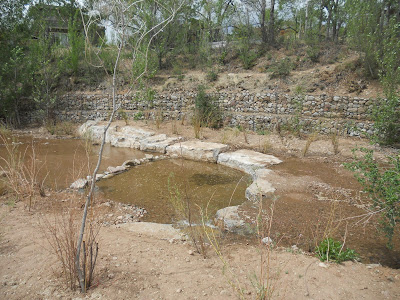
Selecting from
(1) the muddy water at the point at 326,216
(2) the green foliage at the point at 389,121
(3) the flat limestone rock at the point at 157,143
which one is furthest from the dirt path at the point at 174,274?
(2) the green foliage at the point at 389,121

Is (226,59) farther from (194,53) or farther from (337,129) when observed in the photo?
(337,129)

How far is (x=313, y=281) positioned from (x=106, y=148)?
24.8ft

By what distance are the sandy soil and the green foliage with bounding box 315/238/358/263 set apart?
0.08 meters

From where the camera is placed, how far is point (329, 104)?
9039 millimetres

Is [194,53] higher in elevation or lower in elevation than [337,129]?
higher

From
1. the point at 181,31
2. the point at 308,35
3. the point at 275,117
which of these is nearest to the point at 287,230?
the point at 275,117

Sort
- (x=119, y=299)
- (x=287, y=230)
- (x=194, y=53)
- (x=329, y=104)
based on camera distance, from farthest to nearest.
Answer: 1. (x=194, y=53)
2. (x=329, y=104)
3. (x=287, y=230)
4. (x=119, y=299)

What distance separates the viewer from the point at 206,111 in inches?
400

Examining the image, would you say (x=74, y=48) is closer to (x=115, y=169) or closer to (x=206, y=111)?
(x=206, y=111)

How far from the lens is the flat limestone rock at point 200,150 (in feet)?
23.8

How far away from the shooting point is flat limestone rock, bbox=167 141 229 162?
7.25 m

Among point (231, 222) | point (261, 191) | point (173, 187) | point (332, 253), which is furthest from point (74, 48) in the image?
point (332, 253)

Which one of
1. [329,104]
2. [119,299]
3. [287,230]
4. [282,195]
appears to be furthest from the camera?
[329,104]

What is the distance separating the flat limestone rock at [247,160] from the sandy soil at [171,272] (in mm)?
3058
